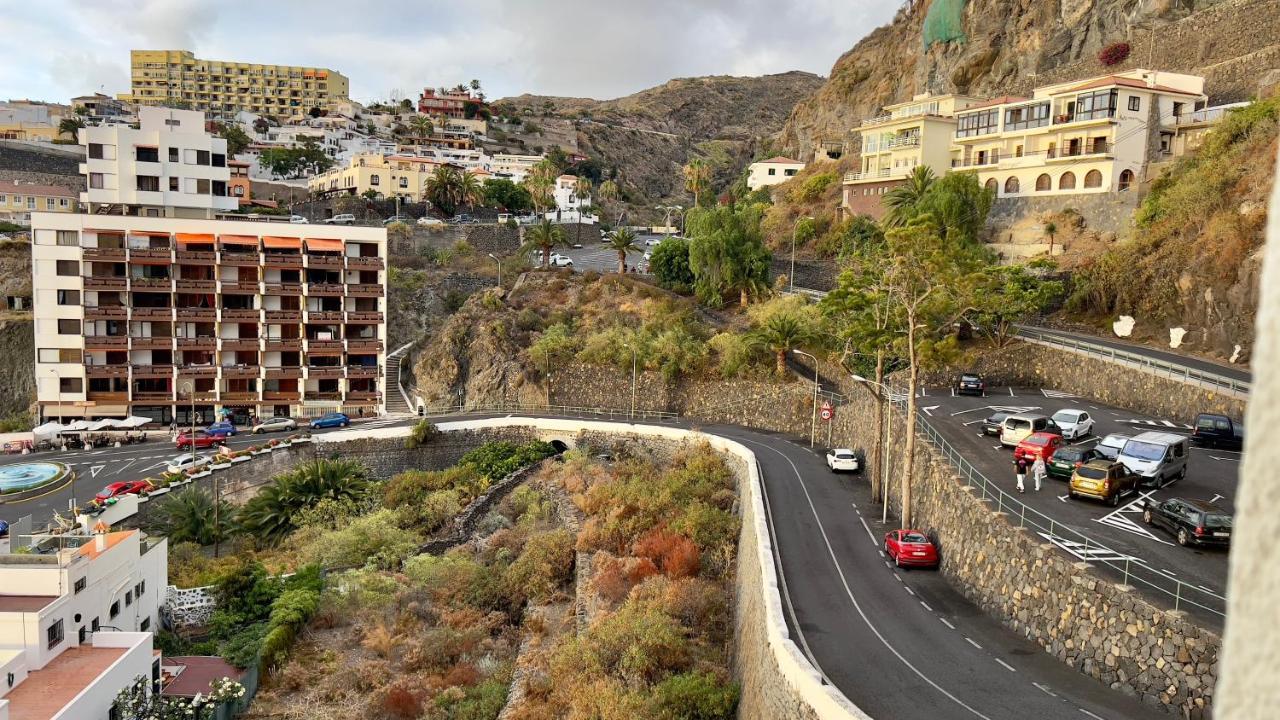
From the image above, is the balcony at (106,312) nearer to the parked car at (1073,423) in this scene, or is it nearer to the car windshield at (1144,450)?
the parked car at (1073,423)

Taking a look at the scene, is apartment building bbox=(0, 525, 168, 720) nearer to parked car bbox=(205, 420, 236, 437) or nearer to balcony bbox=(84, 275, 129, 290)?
parked car bbox=(205, 420, 236, 437)

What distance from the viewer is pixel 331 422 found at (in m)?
57.2

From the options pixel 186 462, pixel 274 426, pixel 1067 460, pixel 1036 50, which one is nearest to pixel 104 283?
pixel 274 426

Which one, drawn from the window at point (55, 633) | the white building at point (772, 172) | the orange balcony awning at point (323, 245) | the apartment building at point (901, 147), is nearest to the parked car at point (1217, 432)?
the window at point (55, 633)

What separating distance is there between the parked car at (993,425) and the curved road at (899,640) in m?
6.38

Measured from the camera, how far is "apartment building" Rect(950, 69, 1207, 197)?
58.5m

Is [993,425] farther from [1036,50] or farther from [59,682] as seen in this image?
[1036,50]

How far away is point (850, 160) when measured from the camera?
89750 millimetres

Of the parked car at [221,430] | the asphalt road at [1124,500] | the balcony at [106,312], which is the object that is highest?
the balcony at [106,312]

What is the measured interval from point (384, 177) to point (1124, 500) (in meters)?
97.2

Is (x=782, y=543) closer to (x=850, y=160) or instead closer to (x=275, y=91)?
(x=850, y=160)

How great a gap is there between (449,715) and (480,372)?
36.7 metres

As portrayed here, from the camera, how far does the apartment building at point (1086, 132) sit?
58469 mm

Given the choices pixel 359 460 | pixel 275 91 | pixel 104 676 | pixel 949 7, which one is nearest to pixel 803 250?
pixel 949 7
